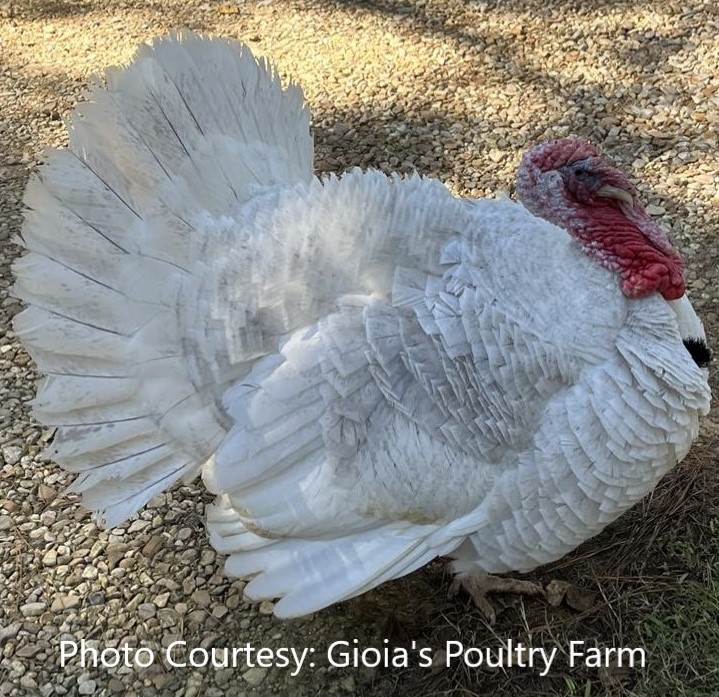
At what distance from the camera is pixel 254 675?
2.99 meters

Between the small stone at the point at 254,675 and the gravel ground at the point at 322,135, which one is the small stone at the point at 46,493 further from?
the small stone at the point at 254,675

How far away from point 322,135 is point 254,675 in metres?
3.34

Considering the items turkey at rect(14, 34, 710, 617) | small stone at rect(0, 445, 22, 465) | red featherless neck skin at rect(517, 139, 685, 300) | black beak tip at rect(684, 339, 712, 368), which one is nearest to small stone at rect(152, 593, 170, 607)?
turkey at rect(14, 34, 710, 617)

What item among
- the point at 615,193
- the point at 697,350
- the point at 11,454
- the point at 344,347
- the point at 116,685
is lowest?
the point at 116,685

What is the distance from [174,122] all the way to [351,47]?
3.47 metres

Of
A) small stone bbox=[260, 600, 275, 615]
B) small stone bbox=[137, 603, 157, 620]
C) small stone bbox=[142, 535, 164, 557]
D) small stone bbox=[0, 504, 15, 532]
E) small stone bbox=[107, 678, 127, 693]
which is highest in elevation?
small stone bbox=[0, 504, 15, 532]

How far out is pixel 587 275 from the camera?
2.46 metres

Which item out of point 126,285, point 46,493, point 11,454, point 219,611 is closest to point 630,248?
point 126,285

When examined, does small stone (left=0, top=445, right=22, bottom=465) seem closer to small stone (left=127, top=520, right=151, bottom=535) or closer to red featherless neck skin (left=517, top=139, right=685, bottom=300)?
small stone (left=127, top=520, right=151, bottom=535)

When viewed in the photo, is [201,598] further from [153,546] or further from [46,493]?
[46,493]

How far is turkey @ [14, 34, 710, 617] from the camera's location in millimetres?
2410

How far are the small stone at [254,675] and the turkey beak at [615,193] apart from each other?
2.00 metres

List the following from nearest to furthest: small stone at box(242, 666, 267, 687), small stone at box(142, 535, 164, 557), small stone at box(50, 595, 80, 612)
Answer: small stone at box(242, 666, 267, 687) → small stone at box(50, 595, 80, 612) → small stone at box(142, 535, 164, 557)

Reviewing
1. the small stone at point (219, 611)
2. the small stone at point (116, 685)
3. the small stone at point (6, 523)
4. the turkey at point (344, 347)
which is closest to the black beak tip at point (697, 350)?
the turkey at point (344, 347)
